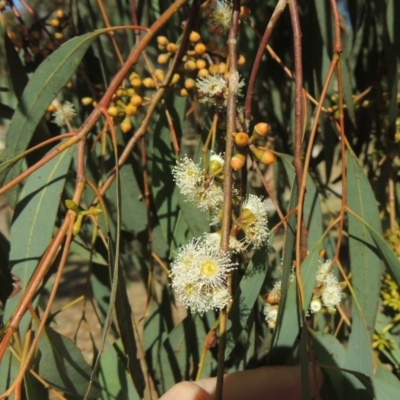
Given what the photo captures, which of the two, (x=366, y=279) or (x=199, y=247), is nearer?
(x=199, y=247)

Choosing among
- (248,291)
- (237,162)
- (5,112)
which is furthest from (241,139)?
(5,112)

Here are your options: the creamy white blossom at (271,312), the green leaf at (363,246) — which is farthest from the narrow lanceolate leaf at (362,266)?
the creamy white blossom at (271,312)

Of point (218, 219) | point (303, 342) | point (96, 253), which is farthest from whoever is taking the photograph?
point (96, 253)

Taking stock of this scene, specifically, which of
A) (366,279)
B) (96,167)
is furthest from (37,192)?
(366,279)

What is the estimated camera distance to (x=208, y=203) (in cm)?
80

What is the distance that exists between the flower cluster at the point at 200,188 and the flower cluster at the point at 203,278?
6 centimetres

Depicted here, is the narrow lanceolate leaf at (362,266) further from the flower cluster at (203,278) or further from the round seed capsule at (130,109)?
the round seed capsule at (130,109)

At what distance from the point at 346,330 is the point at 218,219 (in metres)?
0.72

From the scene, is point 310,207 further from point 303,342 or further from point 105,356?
point 105,356

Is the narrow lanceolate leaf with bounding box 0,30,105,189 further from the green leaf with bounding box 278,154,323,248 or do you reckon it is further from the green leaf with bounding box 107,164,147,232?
the green leaf with bounding box 278,154,323,248

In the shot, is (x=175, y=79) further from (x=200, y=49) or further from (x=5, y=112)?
(x=5, y=112)

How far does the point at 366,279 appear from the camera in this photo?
886 mm

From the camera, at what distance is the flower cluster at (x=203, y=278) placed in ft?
2.34

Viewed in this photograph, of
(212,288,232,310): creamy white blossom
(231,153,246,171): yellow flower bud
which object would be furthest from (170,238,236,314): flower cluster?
(231,153,246,171): yellow flower bud
